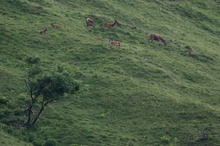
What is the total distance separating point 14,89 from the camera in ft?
145

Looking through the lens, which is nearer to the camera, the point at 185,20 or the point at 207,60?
Answer: the point at 207,60

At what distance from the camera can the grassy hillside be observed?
41.0 meters

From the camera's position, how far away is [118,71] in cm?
4909

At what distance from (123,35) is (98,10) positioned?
18.5ft

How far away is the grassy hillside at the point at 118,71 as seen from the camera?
135 ft

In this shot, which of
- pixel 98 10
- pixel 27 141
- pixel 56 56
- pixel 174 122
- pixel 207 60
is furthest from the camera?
pixel 98 10

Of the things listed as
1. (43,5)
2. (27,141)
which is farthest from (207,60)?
(27,141)

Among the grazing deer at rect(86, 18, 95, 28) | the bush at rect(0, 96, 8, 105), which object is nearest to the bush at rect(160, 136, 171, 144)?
the bush at rect(0, 96, 8, 105)

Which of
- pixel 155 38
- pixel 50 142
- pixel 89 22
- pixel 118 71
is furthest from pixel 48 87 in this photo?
pixel 155 38

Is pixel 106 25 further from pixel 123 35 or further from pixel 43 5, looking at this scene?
pixel 43 5

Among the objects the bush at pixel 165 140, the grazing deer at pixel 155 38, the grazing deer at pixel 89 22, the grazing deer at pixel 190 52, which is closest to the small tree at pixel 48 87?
the bush at pixel 165 140

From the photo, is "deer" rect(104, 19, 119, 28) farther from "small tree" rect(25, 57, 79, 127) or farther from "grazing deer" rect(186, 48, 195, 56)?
"small tree" rect(25, 57, 79, 127)

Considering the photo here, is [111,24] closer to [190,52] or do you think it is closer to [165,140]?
[190,52]

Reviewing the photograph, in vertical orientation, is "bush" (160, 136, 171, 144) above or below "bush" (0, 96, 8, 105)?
above
